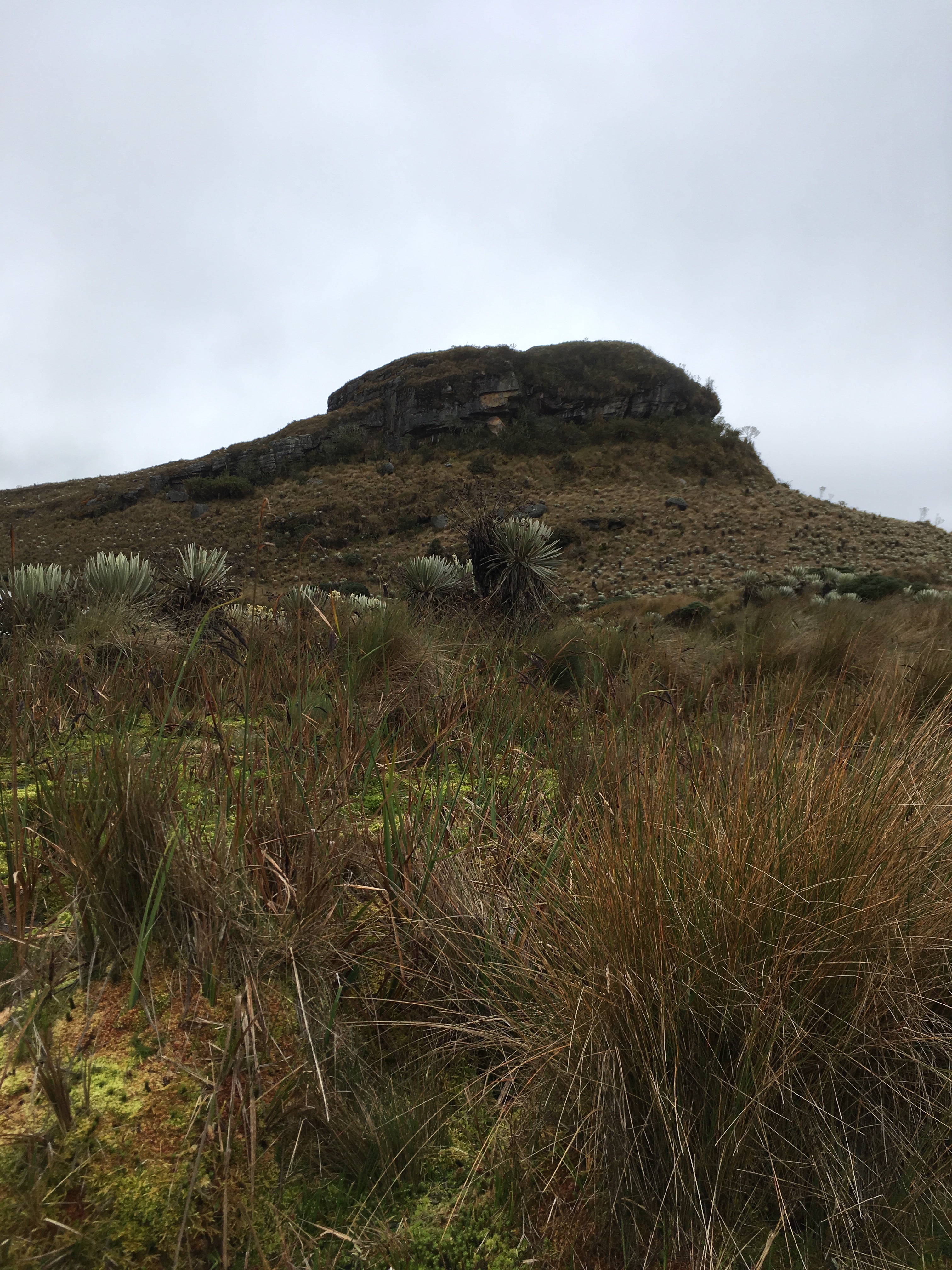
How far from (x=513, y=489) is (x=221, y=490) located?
2599 cm

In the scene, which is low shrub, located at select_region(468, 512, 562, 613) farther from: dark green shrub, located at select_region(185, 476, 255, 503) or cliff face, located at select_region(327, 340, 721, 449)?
cliff face, located at select_region(327, 340, 721, 449)

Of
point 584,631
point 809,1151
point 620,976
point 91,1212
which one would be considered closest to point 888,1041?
point 809,1151

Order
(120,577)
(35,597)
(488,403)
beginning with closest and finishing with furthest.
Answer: (35,597) → (120,577) → (488,403)

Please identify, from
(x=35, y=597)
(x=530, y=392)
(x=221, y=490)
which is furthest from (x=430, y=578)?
(x=530, y=392)

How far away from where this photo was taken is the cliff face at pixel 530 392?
44469 millimetres

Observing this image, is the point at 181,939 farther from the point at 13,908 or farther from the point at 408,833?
the point at 408,833

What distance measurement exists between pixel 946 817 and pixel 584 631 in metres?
3.48

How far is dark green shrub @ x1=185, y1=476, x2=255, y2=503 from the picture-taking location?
39.6 meters

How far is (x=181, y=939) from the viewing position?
63.3 inches

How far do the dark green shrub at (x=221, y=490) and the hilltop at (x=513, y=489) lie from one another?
103 millimetres

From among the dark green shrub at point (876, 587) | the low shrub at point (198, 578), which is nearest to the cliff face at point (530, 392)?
the dark green shrub at point (876, 587)

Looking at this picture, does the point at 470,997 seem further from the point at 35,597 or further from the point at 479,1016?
the point at 35,597

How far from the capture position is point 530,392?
150ft

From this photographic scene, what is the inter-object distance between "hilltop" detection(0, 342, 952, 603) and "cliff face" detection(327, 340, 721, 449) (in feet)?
0.36
